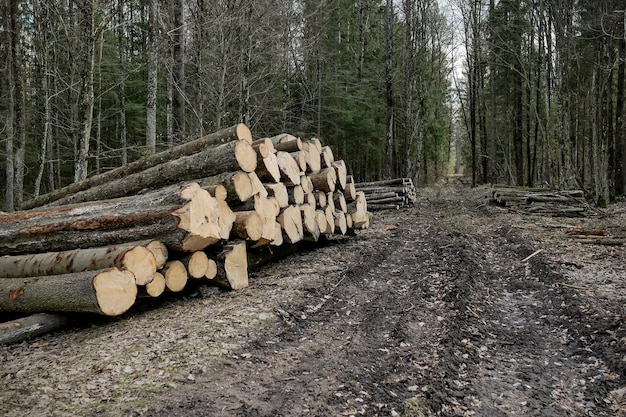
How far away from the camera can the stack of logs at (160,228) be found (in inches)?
192

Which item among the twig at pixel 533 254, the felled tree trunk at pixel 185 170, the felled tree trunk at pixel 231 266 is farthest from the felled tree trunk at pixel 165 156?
the twig at pixel 533 254

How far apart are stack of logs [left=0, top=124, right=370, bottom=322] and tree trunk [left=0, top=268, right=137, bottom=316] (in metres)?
0.01

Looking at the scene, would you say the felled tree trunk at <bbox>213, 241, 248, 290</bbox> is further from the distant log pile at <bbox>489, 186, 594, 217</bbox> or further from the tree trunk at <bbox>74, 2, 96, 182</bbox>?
the distant log pile at <bbox>489, 186, 594, 217</bbox>

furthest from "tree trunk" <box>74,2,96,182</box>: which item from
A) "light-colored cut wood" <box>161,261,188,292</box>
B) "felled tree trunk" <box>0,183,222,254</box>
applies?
"light-colored cut wood" <box>161,261,188,292</box>

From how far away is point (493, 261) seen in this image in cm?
789

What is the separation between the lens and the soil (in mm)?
3248

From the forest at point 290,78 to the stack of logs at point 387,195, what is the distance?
2.44 metres

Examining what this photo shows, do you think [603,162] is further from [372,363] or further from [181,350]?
[181,350]

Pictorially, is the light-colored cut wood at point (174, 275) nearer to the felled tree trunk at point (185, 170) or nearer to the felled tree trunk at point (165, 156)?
the felled tree trunk at point (185, 170)

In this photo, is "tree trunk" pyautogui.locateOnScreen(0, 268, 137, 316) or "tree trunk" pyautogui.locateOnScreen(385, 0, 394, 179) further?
"tree trunk" pyautogui.locateOnScreen(385, 0, 394, 179)

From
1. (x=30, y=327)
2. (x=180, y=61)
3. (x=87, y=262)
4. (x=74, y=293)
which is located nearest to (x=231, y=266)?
(x=87, y=262)

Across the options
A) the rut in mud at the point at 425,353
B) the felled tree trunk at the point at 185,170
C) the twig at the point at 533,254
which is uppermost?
the felled tree trunk at the point at 185,170

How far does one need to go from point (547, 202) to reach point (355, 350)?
42.4ft

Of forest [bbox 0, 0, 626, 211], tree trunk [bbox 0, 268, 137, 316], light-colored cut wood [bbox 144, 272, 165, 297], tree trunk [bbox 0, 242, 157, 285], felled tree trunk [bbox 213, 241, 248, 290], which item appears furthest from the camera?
forest [bbox 0, 0, 626, 211]
